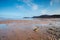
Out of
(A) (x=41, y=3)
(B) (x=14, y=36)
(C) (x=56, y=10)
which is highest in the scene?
(A) (x=41, y=3)

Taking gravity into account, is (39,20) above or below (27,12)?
below

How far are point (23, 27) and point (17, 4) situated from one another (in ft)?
1.17

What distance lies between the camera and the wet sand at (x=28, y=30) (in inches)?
58.2

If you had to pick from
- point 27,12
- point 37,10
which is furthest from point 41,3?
point 27,12

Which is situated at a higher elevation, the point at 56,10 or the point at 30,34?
the point at 56,10

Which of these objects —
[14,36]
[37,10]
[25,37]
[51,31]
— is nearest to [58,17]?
[51,31]

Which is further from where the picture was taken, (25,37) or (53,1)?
(53,1)

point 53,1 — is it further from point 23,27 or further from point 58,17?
point 23,27

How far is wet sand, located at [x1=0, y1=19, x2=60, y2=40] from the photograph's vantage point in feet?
4.85

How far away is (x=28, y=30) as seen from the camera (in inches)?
61.2

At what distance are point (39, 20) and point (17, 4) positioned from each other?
41 cm

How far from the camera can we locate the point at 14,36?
1479 millimetres

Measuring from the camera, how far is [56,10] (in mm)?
1603

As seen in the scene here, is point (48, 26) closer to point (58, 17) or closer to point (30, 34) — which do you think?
point (58, 17)
